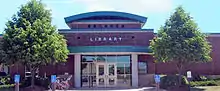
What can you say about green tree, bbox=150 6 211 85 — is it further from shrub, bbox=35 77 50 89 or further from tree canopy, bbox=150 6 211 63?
shrub, bbox=35 77 50 89

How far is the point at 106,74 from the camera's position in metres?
33.6

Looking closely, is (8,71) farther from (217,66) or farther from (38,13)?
(217,66)

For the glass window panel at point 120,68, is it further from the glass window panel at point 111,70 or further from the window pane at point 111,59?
the window pane at point 111,59

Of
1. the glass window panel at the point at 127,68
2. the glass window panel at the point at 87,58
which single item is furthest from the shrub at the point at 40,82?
the glass window panel at the point at 127,68

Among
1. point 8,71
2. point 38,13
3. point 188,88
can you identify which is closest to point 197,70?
point 188,88

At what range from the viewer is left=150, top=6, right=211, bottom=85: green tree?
89.9ft

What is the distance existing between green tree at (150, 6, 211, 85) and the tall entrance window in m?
5.44

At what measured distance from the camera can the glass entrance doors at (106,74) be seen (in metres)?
33.4

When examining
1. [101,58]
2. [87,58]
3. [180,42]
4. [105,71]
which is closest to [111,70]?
[105,71]

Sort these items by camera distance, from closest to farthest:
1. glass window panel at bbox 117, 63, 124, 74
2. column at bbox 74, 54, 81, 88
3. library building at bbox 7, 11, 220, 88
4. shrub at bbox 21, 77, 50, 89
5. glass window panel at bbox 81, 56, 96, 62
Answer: shrub at bbox 21, 77, 50, 89 < library building at bbox 7, 11, 220, 88 < column at bbox 74, 54, 81, 88 < glass window panel at bbox 117, 63, 124, 74 < glass window panel at bbox 81, 56, 96, 62

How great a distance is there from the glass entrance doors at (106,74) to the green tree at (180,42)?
19.1 feet

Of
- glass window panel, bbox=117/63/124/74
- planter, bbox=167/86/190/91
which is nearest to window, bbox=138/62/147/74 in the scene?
glass window panel, bbox=117/63/124/74

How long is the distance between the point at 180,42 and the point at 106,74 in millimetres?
8685

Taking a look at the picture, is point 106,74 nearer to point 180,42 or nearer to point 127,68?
point 127,68
